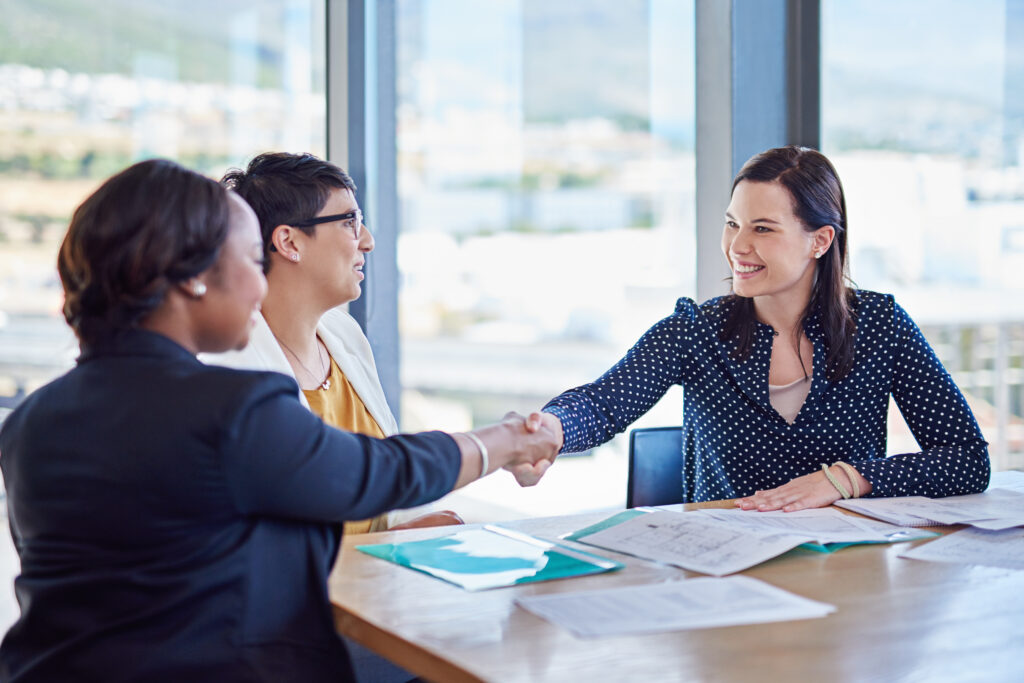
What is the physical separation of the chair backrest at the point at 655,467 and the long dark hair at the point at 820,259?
0.84 ft

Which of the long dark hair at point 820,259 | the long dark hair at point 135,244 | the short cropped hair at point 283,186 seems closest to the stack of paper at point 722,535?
the long dark hair at point 820,259

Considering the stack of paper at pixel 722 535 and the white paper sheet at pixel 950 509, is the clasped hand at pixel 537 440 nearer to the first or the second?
the stack of paper at pixel 722 535

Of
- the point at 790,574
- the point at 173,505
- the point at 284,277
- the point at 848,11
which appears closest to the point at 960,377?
the point at 848,11

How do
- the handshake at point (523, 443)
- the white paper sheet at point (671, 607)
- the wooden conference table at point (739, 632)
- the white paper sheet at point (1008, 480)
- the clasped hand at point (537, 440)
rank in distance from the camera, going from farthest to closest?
the white paper sheet at point (1008, 480) → the clasped hand at point (537, 440) → the handshake at point (523, 443) → the white paper sheet at point (671, 607) → the wooden conference table at point (739, 632)

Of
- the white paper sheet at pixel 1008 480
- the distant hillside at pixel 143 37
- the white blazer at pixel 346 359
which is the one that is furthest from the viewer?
the distant hillside at pixel 143 37

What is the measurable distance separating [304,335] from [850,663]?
4.33ft

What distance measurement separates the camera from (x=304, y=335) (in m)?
2.03

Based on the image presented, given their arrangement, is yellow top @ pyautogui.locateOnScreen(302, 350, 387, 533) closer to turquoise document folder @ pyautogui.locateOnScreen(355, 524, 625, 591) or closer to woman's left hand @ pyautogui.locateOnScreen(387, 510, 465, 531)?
woman's left hand @ pyautogui.locateOnScreen(387, 510, 465, 531)

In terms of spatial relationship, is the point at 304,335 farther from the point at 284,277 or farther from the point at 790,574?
the point at 790,574

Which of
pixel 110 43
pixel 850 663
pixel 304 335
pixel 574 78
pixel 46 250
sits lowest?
pixel 850 663

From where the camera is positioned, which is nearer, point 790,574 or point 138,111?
point 790,574

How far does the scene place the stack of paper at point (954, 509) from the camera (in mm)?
1682

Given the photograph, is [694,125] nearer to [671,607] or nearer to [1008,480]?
[1008,480]

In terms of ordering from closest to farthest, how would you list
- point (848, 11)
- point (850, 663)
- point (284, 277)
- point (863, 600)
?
point (850, 663), point (863, 600), point (284, 277), point (848, 11)
